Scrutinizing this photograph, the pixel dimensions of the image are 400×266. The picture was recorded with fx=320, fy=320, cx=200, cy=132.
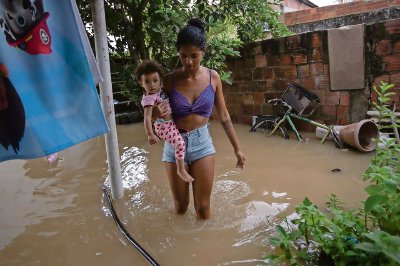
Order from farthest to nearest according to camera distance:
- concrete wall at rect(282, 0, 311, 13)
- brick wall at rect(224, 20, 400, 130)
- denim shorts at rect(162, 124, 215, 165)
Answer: concrete wall at rect(282, 0, 311, 13)
brick wall at rect(224, 20, 400, 130)
denim shorts at rect(162, 124, 215, 165)

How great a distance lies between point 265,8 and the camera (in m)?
5.80

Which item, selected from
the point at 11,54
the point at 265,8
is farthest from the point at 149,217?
the point at 265,8

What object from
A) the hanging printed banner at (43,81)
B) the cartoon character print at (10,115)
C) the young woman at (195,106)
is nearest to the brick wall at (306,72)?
the young woman at (195,106)

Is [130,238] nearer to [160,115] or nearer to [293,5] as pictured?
[160,115]

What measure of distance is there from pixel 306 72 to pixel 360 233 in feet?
12.7

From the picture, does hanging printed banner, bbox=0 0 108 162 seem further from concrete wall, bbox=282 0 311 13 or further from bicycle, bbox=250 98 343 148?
concrete wall, bbox=282 0 311 13

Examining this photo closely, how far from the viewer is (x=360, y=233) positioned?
1.97 meters

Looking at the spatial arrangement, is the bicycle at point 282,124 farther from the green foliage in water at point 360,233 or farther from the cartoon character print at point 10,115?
the cartoon character print at point 10,115

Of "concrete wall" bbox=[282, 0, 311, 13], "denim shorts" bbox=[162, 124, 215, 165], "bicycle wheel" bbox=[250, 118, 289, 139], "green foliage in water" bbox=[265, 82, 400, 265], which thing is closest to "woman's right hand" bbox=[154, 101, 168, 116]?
"denim shorts" bbox=[162, 124, 215, 165]

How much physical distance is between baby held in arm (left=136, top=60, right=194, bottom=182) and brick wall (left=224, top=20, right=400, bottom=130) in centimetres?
355

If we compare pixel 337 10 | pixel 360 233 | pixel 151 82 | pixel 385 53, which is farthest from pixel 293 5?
pixel 360 233

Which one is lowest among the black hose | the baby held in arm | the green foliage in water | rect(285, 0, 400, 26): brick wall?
the black hose

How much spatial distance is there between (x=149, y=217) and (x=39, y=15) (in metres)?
1.96

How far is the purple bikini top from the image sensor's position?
2.38 metres
